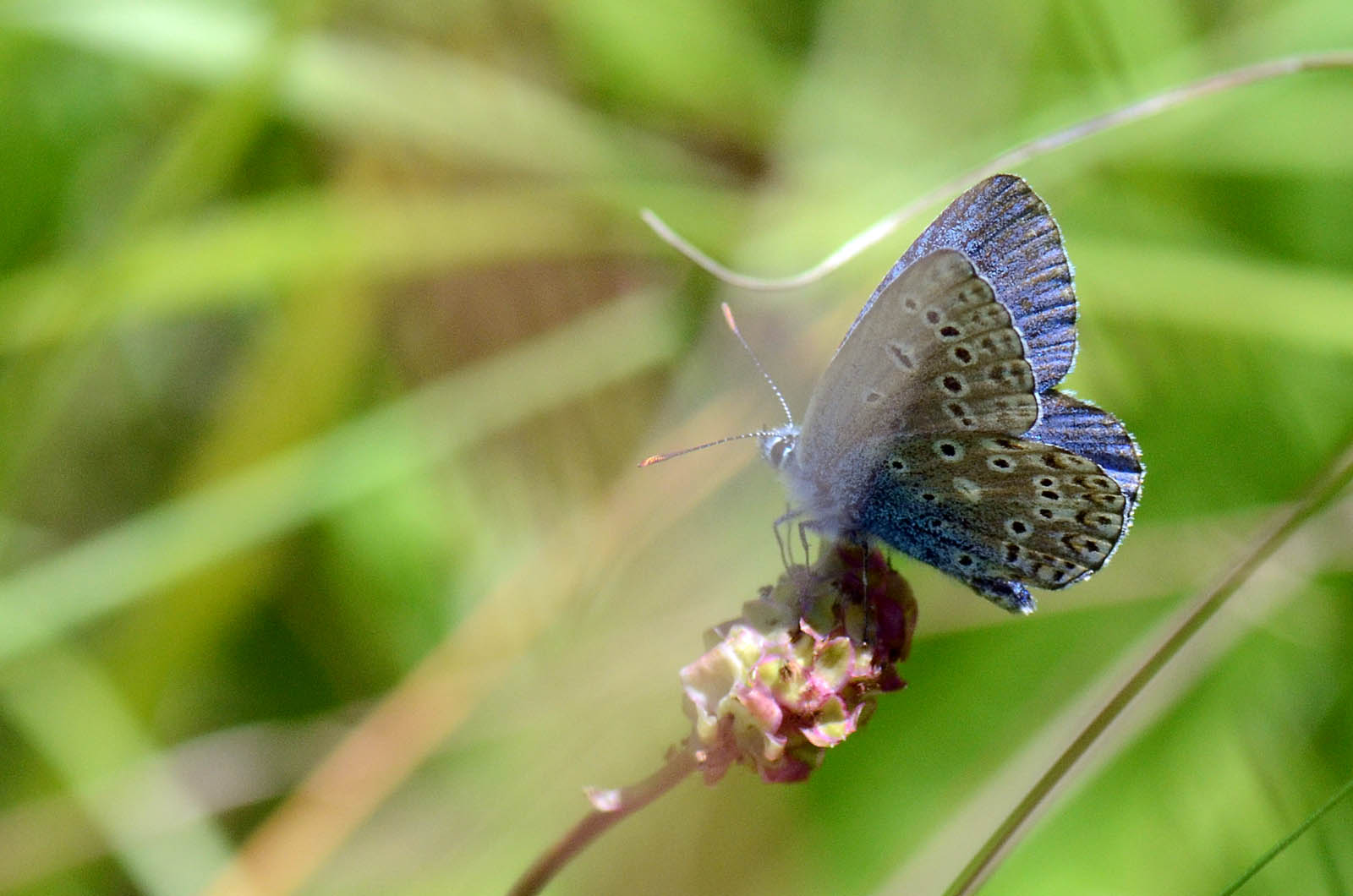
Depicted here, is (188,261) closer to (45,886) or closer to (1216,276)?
(45,886)

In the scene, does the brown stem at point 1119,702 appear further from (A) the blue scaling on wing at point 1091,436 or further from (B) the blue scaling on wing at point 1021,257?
(B) the blue scaling on wing at point 1021,257

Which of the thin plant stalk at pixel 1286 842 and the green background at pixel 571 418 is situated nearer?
the thin plant stalk at pixel 1286 842

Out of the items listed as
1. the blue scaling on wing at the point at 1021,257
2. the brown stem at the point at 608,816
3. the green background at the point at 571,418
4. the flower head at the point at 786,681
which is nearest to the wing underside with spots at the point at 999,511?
the blue scaling on wing at the point at 1021,257

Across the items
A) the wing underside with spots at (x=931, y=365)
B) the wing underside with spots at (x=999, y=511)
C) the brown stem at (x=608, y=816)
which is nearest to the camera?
the brown stem at (x=608, y=816)

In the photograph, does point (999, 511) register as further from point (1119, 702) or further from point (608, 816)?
point (608, 816)

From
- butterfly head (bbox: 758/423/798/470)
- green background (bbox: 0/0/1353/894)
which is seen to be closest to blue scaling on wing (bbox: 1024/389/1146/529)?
butterfly head (bbox: 758/423/798/470)

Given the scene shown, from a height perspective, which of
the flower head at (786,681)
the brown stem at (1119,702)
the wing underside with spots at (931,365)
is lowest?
the brown stem at (1119,702)

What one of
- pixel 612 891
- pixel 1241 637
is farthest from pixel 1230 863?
pixel 612 891
